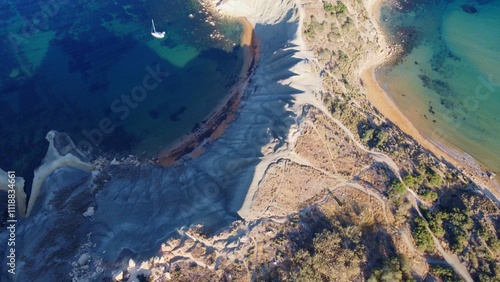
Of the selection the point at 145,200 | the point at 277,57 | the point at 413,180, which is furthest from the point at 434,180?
the point at 145,200

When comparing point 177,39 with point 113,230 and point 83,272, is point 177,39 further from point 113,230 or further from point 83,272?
point 83,272

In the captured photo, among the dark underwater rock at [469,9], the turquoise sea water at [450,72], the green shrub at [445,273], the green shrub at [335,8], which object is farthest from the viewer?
the dark underwater rock at [469,9]

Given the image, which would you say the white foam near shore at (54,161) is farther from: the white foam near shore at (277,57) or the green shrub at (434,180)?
the green shrub at (434,180)

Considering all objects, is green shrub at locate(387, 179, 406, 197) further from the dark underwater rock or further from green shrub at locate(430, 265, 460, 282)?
the dark underwater rock

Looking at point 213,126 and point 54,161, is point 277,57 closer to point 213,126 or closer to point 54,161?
point 213,126

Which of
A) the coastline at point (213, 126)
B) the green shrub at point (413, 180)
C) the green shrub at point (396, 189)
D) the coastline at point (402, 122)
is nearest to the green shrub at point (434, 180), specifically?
the green shrub at point (413, 180)
